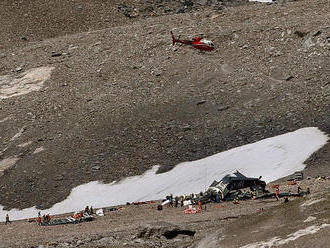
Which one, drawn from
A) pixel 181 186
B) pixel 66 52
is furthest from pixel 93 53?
pixel 181 186

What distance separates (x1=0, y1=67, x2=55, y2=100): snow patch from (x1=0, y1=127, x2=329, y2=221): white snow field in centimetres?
2196

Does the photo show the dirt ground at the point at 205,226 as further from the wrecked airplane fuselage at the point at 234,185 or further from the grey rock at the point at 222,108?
the grey rock at the point at 222,108

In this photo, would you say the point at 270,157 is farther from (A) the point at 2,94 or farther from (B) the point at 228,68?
(A) the point at 2,94

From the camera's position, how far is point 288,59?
65688mm

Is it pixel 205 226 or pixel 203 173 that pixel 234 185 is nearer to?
pixel 205 226

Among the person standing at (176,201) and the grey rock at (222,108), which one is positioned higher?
the grey rock at (222,108)

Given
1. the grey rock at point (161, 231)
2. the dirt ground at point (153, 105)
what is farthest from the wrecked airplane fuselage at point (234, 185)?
the grey rock at point (161, 231)

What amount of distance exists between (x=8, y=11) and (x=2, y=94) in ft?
86.9

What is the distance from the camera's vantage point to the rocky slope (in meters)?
55.2

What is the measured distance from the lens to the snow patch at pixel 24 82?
73.1m

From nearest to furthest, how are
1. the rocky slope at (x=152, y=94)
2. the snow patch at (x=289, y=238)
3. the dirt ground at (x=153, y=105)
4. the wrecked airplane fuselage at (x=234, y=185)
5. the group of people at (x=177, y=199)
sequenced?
the snow patch at (x=289, y=238) < the dirt ground at (x=153, y=105) < the wrecked airplane fuselage at (x=234, y=185) < the group of people at (x=177, y=199) < the rocky slope at (x=152, y=94)

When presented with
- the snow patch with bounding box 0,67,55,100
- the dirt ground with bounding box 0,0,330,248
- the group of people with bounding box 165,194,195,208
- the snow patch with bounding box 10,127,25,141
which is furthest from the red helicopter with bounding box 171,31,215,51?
the group of people with bounding box 165,194,195,208

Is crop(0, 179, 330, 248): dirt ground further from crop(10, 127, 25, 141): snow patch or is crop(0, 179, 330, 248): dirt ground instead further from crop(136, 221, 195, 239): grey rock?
crop(10, 127, 25, 141): snow patch

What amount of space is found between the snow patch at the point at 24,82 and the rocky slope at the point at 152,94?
13 cm
